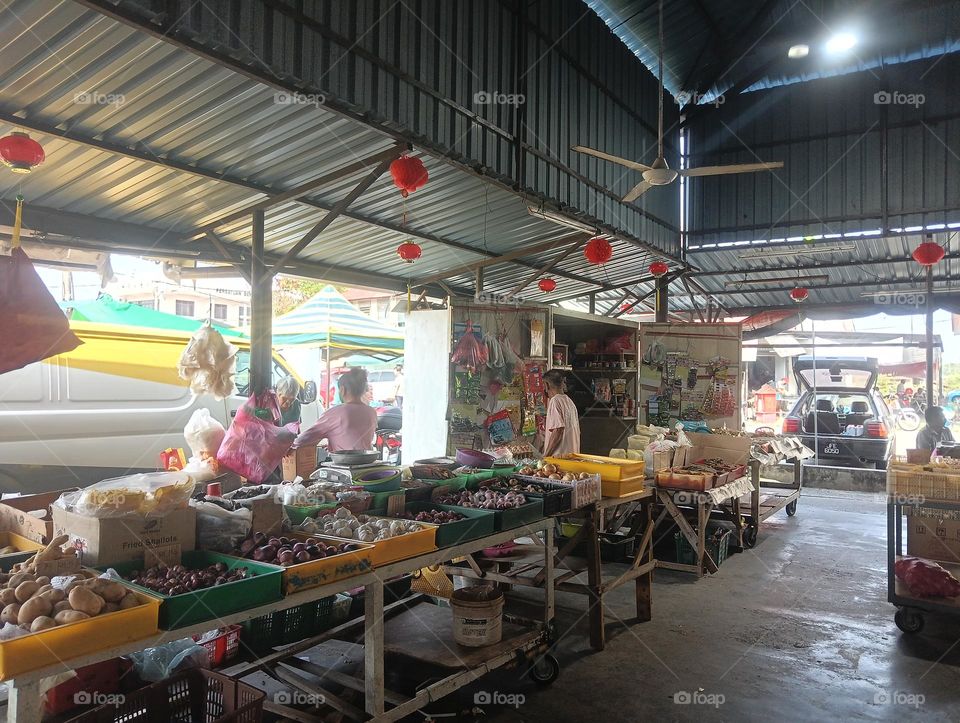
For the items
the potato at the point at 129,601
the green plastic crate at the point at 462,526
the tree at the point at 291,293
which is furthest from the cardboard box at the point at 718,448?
the tree at the point at 291,293

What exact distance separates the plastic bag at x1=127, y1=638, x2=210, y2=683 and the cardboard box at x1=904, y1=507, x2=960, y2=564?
16.9 ft

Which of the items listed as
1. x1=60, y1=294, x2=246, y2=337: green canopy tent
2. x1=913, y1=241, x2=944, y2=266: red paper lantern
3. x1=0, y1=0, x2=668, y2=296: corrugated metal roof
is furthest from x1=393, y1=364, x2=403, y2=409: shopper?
x1=913, y1=241, x2=944, y2=266: red paper lantern

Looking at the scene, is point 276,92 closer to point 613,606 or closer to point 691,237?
point 613,606

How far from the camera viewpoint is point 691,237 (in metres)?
13.0

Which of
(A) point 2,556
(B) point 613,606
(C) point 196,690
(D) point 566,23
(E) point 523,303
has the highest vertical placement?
(D) point 566,23

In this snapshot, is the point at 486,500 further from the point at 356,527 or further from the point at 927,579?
the point at 927,579

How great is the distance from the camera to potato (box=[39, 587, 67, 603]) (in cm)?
207

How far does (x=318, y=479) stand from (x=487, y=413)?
3.22 meters

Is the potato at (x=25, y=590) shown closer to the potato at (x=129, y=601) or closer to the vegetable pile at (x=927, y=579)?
the potato at (x=129, y=601)

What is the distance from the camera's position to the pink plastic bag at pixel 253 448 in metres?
5.05

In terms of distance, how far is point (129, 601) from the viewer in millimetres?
2160

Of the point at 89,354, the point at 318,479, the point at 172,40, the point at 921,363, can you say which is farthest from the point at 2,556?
the point at 921,363

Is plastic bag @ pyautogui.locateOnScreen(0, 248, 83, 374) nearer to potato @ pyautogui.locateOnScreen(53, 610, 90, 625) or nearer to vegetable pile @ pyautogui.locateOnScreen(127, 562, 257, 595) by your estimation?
vegetable pile @ pyautogui.locateOnScreen(127, 562, 257, 595)

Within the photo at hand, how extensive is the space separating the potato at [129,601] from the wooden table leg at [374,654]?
100 cm
